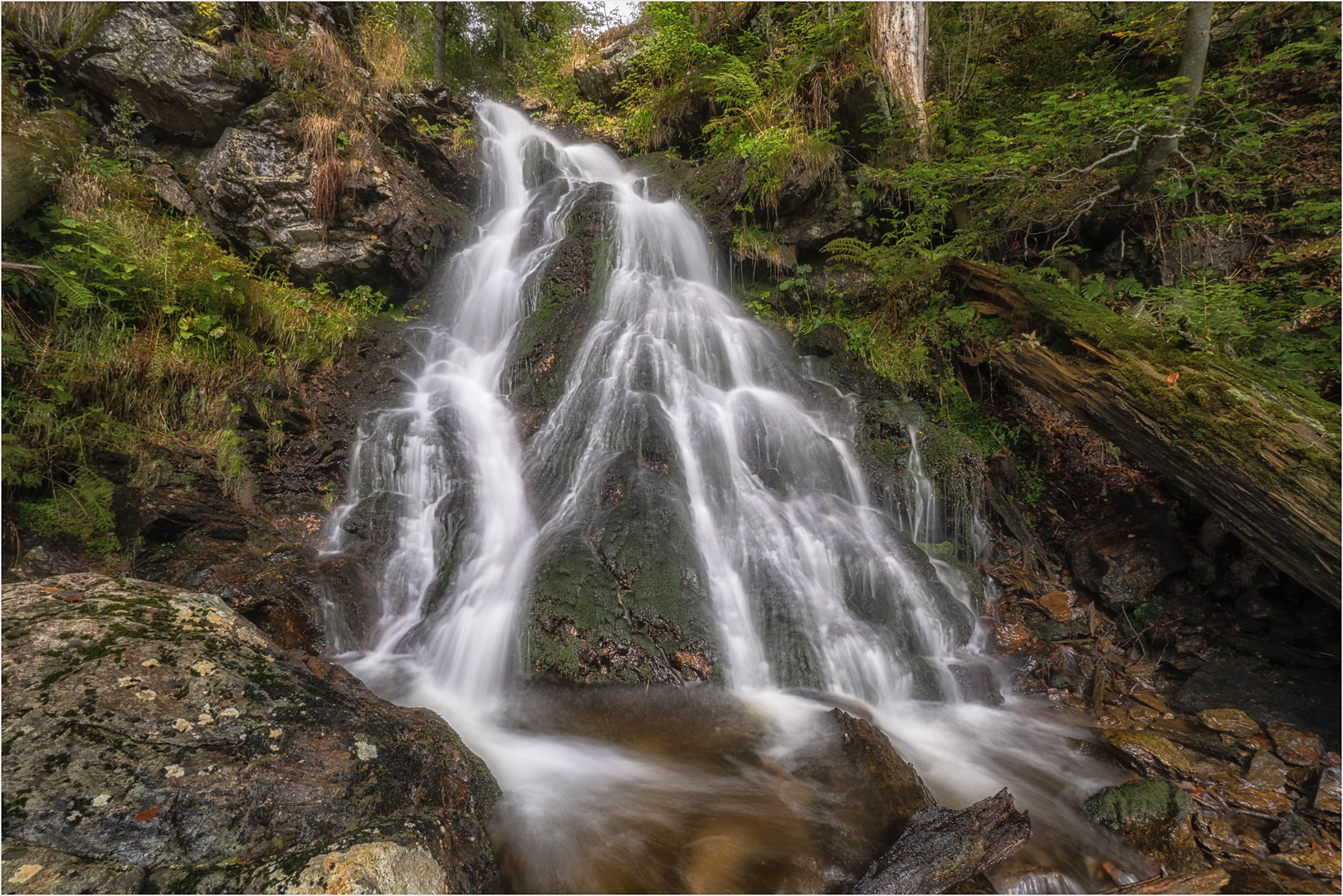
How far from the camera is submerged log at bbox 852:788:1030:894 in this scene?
249cm

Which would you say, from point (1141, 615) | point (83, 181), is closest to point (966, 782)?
point (1141, 615)

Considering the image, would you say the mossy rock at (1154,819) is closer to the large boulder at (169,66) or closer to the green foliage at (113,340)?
the green foliage at (113,340)

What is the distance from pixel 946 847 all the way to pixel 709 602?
2330 millimetres

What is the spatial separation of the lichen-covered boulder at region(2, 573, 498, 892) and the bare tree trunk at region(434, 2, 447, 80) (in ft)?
51.6

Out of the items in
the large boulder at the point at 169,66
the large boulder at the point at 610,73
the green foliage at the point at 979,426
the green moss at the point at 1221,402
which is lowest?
the green foliage at the point at 979,426

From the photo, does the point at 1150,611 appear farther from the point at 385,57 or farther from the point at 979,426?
the point at 385,57

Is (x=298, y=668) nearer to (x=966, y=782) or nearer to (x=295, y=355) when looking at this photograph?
(x=966, y=782)

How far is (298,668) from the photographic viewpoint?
262 centimetres

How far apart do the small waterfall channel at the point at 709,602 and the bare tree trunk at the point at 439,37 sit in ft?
31.4

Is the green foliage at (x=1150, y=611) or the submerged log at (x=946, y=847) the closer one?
the submerged log at (x=946, y=847)

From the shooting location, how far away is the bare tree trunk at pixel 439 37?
45.1ft

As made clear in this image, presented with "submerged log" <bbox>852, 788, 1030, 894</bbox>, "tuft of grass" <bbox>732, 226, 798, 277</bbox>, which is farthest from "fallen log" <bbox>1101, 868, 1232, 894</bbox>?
"tuft of grass" <bbox>732, 226, 798, 277</bbox>

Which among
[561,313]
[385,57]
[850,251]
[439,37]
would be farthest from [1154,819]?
[439,37]

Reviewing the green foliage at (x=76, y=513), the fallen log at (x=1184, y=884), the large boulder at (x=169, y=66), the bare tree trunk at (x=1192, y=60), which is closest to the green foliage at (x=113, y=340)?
the green foliage at (x=76, y=513)
